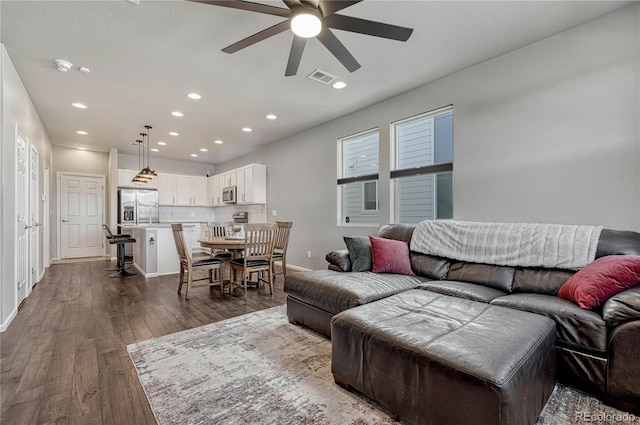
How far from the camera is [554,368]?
1.65 metres

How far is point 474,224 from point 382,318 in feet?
5.69

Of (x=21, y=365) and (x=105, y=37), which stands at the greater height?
(x=105, y=37)

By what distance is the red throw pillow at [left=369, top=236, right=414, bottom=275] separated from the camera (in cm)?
292

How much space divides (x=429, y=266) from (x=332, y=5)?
242 cm

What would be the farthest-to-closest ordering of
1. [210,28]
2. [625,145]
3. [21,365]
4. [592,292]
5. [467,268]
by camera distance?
1. [467,268]
2. [210,28]
3. [625,145]
4. [21,365]
5. [592,292]

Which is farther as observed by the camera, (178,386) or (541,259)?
(541,259)

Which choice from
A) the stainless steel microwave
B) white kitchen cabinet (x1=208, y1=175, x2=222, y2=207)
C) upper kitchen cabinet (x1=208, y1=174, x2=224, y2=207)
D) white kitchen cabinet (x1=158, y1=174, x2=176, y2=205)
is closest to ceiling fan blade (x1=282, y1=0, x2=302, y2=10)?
the stainless steel microwave

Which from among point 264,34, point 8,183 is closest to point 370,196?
point 264,34

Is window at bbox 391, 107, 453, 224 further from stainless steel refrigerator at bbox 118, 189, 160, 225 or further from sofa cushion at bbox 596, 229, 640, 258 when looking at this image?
stainless steel refrigerator at bbox 118, 189, 160, 225

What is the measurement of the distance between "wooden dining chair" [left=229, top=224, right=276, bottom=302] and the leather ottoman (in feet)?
7.07

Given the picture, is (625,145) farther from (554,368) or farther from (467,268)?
(554,368)

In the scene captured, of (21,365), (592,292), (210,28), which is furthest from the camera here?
(210,28)

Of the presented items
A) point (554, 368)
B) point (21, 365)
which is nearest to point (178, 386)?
point (21, 365)

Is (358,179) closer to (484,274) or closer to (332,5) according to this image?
(484,274)
